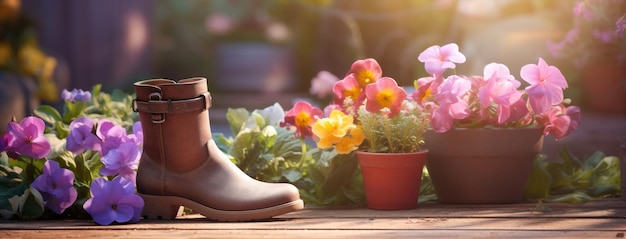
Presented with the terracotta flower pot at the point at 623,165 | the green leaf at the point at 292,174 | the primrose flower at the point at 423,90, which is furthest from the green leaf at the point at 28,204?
the terracotta flower pot at the point at 623,165

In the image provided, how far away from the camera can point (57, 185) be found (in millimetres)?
2377

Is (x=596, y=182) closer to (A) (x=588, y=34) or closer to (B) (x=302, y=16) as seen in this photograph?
(A) (x=588, y=34)

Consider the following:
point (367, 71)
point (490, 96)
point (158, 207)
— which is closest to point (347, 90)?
point (367, 71)

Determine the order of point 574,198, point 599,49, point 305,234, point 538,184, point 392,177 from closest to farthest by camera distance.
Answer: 1. point 305,234
2. point 392,177
3. point 574,198
4. point 538,184
5. point 599,49

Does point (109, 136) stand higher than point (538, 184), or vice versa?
point (109, 136)

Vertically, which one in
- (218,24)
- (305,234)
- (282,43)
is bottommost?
(305,234)

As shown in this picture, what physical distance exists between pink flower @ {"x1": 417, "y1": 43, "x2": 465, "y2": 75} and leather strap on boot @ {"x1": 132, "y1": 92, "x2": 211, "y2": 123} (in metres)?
0.57

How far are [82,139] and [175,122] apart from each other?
0.92ft

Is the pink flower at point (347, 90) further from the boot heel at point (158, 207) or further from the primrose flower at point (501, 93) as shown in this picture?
the boot heel at point (158, 207)

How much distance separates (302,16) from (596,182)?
584 cm

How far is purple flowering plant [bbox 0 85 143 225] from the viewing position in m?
2.31

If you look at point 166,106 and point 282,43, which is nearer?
point 166,106

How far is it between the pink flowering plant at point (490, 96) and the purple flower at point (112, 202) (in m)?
0.78

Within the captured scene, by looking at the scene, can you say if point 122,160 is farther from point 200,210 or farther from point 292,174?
point 292,174
